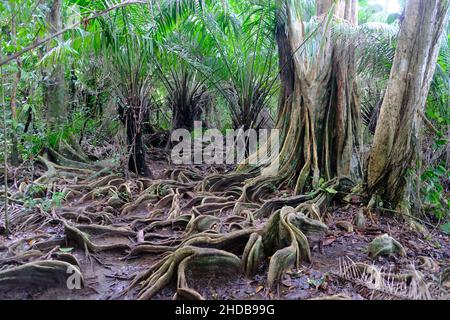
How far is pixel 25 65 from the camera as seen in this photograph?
6496 mm

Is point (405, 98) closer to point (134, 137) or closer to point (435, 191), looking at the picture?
point (435, 191)

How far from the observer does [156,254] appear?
3828mm

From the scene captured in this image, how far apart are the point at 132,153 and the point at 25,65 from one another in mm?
2302

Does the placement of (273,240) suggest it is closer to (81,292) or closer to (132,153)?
(81,292)

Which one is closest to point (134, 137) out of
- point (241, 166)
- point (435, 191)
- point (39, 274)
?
point (241, 166)

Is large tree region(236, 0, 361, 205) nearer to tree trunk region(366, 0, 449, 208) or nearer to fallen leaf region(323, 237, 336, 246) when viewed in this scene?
tree trunk region(366, 0, 449, 208)

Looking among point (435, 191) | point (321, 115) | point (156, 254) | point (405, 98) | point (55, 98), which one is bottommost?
point (156, 254)

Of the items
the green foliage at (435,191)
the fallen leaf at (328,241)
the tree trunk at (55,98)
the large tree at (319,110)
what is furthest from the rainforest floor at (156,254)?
the tree trunk at (55,98)

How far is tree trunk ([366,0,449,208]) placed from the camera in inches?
151

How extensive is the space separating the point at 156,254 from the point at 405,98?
3.00 metres

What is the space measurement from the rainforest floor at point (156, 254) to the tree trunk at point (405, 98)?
40cm
